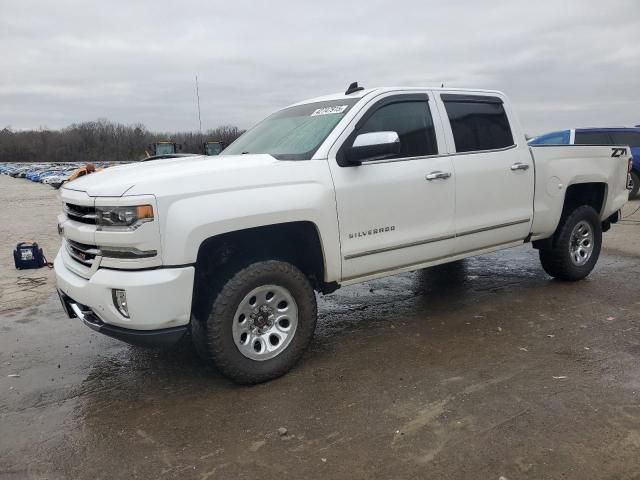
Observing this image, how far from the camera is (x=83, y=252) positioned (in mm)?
3623

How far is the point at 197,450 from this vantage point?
301 centimetres

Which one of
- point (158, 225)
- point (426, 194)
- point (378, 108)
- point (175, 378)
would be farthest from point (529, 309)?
point (158, 225)

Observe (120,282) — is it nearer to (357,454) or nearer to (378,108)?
(357,454)

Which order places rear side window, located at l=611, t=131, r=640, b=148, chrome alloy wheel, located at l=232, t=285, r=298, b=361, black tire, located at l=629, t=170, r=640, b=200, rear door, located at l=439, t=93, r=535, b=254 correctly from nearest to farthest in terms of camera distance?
chrome alloy wheel, located at l=232, t=285, r=298, b=361 < rear door, located at l=439, t=93, r=535, b=254 < rear side window, located at l=611, t=131, r=640, b=148 < black tire, located at l=629, t=170, r=640, b=200

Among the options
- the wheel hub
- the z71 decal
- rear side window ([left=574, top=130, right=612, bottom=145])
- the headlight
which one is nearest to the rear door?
the z71 decal

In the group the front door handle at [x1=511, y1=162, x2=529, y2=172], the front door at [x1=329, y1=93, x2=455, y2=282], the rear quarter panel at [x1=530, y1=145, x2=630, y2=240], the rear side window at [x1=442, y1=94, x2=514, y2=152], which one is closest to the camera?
the front door at [x1=329, y1=93, x2=455, y2=282]

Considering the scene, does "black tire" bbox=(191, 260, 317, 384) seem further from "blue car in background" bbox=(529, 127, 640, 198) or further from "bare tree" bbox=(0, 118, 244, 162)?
"bare tree" bbox=(0, 118, 244, 162)

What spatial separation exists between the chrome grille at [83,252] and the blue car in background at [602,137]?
39.9ft

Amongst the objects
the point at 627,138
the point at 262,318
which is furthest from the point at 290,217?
the point at 627,138

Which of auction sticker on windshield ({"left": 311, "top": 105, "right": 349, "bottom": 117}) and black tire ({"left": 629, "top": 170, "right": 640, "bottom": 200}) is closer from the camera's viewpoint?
auction sticker on windshield ({"left": 311, "top": 105, "right": 349, "bottom": 117})

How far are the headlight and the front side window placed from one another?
191 centimetres

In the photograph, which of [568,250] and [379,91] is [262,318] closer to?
[379,91]

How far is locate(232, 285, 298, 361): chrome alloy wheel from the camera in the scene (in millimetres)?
3686

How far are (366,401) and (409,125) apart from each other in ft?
7.67
